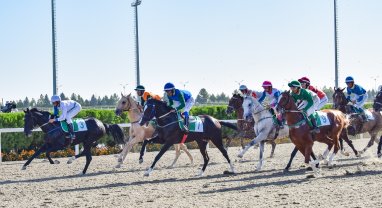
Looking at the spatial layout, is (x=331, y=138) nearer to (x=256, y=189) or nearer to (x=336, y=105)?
(x=336, y=105)

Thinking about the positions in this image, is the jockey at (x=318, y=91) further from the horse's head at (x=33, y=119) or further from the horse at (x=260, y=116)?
the horse's head at (x=33, y=119)

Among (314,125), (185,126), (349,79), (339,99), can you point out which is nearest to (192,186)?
(185,126)

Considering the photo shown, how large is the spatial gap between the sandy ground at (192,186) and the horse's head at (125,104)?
47.4 inches

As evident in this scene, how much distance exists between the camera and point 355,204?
26.1ft

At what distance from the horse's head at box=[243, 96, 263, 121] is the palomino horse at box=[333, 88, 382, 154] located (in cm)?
256

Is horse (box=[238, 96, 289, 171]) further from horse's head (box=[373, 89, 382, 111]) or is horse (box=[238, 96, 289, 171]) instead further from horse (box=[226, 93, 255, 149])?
horse's head (box=[373, 89, 382, 111])

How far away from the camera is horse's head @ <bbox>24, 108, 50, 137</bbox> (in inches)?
556

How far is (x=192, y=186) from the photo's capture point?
34.7 ft

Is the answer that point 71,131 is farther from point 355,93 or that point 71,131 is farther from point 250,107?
point 355,93

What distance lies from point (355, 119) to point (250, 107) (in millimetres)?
3750

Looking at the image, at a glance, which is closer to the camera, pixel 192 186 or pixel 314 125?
pixel 192 186

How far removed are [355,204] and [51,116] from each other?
305 inches

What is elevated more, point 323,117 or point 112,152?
point 323,117

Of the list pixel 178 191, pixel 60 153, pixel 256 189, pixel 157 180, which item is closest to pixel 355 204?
pixel 256 189
